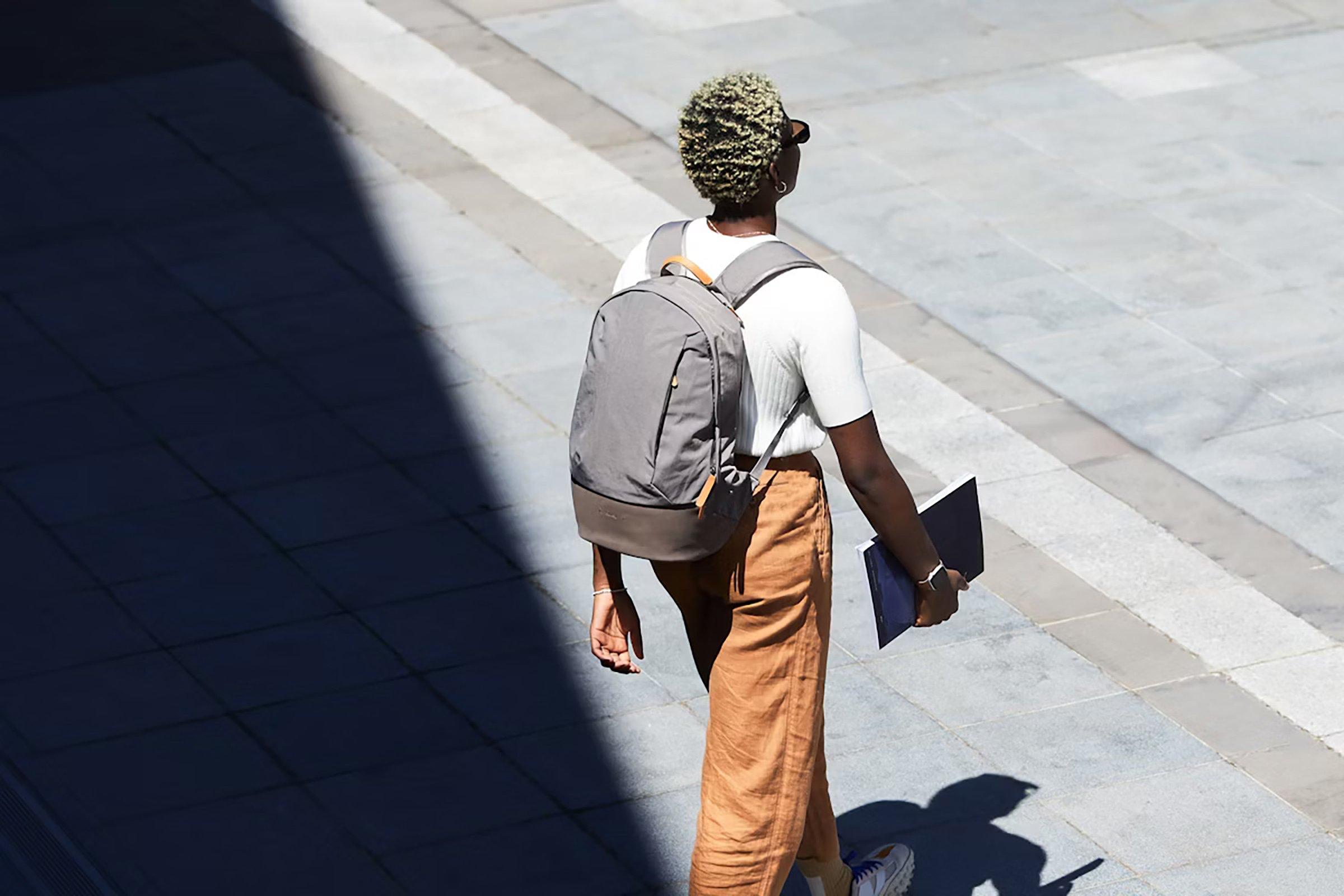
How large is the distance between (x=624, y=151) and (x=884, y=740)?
19.2 ft

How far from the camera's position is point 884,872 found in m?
5.31

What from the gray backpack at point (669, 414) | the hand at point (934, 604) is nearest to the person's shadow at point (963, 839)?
the hand at point (934, 604)

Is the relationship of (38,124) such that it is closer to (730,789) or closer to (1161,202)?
(1161,202)

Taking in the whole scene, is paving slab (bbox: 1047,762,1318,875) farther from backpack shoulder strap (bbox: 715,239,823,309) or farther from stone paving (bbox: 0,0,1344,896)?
backpack shoulder strap (bbox: 715,239,823,309)

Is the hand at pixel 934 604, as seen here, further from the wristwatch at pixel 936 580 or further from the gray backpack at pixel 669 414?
the gray backpack at pixel 669 414

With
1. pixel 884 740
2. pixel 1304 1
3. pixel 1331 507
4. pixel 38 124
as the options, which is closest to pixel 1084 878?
pixel 884 740

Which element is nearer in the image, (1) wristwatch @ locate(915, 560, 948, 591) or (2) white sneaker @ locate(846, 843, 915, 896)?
(1) wristwatch @ locate(915, 560, 948, 591)

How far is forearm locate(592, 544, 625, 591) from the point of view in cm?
469

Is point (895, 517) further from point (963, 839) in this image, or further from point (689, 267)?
point (963, 839)

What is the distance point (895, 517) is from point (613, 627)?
0.78 metres

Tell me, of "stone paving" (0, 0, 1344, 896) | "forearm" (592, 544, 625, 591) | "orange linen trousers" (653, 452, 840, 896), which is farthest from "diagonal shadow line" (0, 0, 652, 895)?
"forearm" (592, 544, 625, 591)

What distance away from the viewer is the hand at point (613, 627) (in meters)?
4.78

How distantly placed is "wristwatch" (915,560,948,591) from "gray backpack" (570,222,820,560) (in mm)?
486

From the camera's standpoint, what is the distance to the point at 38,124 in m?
12.1
